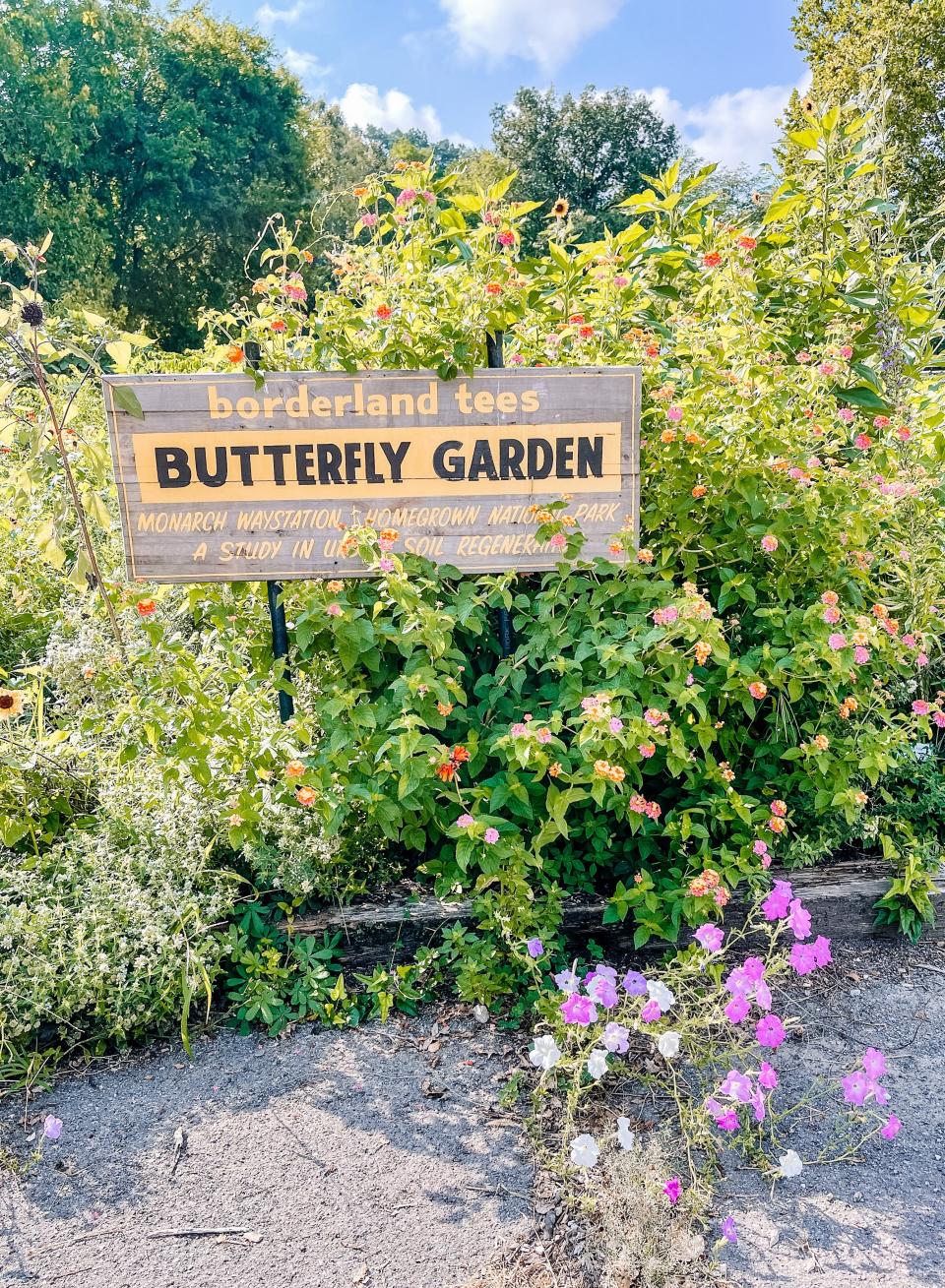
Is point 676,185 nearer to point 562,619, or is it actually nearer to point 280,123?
point 562,619

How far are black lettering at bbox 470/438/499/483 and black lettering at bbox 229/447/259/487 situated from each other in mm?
603

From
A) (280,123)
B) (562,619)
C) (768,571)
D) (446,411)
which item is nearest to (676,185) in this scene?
(446,411)

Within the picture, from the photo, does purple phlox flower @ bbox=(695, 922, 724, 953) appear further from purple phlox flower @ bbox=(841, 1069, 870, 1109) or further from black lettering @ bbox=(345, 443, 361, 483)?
black lettering @ bbox=(345, 443, 361, 483)

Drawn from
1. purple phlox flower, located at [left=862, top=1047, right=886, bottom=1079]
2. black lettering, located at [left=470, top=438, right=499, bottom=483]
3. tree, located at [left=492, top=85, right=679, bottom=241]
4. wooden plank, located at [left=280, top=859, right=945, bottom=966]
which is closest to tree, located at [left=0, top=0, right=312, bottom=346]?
tree, located at [left=492, top=85, right=679, bottom=241]

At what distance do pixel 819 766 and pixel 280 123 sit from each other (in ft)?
80.7

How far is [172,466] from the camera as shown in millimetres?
2311

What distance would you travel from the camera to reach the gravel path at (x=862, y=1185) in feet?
5.09

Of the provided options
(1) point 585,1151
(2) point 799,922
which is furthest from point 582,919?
(1) point 585,1151

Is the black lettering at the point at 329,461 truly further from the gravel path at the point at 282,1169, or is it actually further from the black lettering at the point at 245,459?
the gravel path at the point at 282,1169

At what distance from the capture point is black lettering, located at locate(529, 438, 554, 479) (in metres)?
2.34

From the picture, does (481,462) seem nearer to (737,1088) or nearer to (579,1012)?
(579,1012)

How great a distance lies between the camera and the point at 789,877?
249 cm

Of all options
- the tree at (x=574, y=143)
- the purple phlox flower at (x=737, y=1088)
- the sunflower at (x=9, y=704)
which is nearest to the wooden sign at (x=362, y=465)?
the sunflower at (x=9, y=704)

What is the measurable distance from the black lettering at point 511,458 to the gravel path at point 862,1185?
5.44 ft
